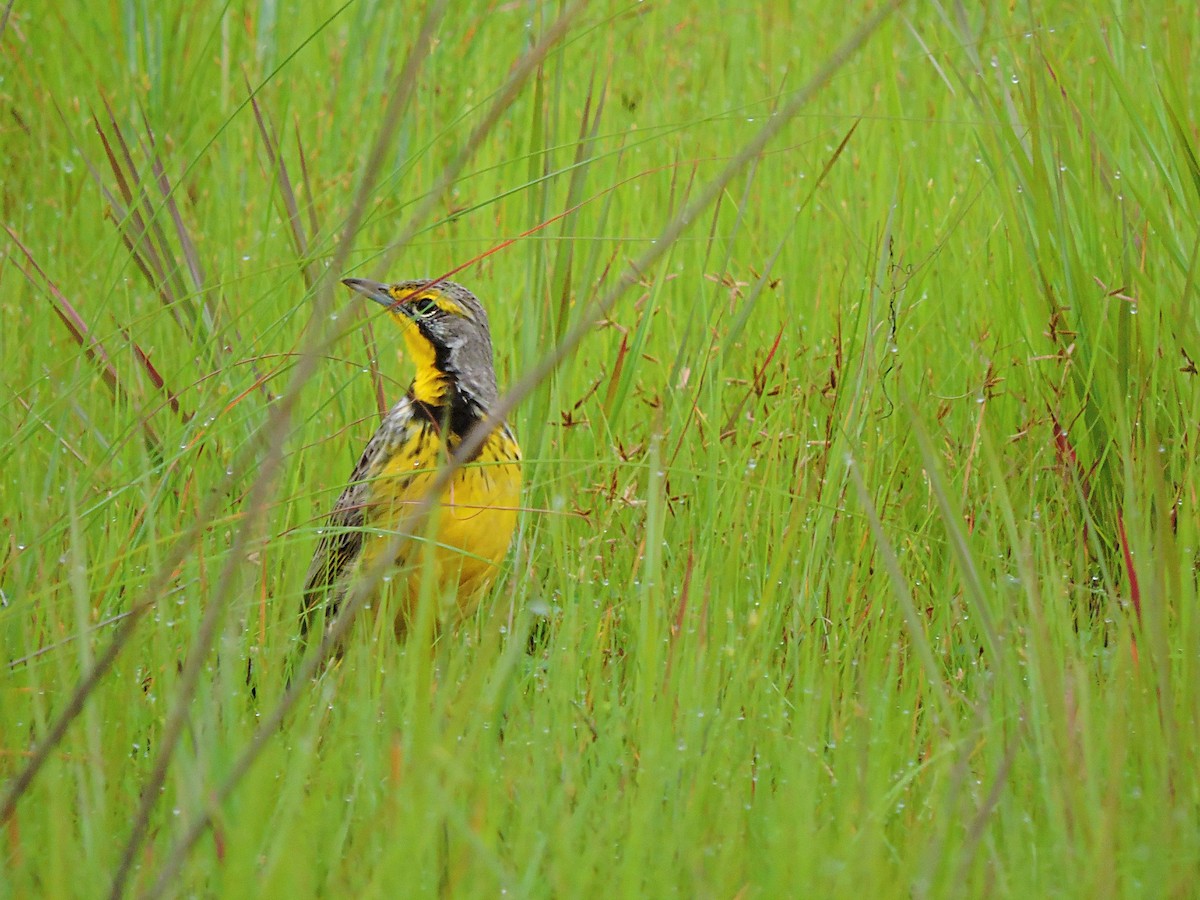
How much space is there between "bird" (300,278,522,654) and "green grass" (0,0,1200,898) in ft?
0.39

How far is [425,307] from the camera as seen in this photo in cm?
398

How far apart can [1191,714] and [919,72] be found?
3.97 meters

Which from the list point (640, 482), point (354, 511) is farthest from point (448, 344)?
point (640, 482)

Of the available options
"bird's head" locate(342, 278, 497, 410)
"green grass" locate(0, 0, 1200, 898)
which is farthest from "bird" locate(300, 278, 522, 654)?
"green grass" locate(0, 0, 1200, 898)

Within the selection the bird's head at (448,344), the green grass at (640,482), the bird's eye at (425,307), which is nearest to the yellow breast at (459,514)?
the green grass at (640,482)

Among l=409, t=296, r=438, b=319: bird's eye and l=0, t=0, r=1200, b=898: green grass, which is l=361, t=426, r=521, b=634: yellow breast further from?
l=409, t=296, r=438, b=319: bird's eye

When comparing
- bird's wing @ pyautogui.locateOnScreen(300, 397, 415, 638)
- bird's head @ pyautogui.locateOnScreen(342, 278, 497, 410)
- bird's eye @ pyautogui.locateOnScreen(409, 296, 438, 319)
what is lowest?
bird's wing @ pyautogui.locateOnScreen(300, 397, 415, 638)

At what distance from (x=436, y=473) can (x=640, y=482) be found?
1.87 feet

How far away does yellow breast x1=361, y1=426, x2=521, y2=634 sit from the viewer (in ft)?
11.3

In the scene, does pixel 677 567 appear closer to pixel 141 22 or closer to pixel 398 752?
pixel 398 752

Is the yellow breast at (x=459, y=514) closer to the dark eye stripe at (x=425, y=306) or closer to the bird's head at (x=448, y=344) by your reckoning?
the bird's head at (x=448, y=344)

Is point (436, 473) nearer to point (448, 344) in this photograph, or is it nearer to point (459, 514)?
point (459, 514)

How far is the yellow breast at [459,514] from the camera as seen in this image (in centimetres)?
345

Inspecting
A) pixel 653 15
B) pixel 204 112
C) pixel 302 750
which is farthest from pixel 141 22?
pixel 302 750
